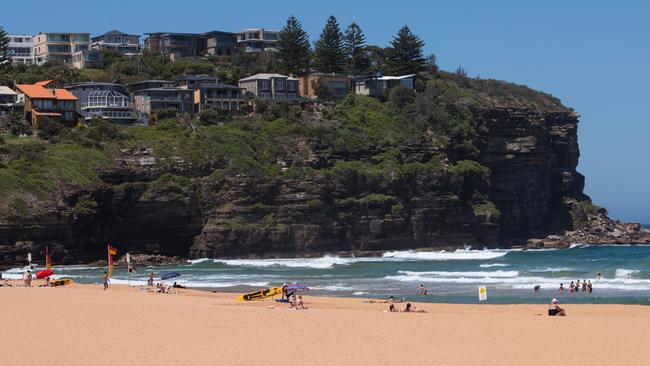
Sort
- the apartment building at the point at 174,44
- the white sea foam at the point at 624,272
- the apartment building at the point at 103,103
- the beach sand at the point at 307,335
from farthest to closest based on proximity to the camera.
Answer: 1. the apartment building at the point at 174,44
2. the apartment building at the point at 103,103
3. the white sea foam at the point at 624,272
4. the beach sand at the point at 307,335

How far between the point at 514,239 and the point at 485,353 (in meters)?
72.9

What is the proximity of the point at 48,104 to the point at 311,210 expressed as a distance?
77.1ft

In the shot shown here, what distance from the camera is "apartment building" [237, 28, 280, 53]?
122438 millimetres

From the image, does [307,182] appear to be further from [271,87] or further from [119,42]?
[119,42]

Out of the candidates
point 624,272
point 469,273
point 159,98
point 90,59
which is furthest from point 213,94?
point 624,272

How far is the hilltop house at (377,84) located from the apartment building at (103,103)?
23.2 metres

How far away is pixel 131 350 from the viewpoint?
26000 millimetres

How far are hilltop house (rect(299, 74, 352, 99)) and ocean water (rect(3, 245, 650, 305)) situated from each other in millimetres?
22972

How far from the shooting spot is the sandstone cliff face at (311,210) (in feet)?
248

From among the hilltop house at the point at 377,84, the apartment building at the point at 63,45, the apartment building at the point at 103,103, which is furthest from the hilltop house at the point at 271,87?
the apartment building at the point at 63,45

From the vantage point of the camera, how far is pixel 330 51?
360 feet

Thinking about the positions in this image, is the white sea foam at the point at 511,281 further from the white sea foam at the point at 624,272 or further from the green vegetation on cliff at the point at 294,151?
the green vegetation on cliff at the point at 294,151

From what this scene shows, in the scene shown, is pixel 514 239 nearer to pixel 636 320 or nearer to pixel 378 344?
pixel 636 320

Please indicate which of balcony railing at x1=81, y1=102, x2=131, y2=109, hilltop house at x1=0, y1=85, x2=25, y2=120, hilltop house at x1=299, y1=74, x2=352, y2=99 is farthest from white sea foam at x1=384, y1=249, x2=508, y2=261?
hilltop house at x1=0, y1=85, x2=25, y2=120
